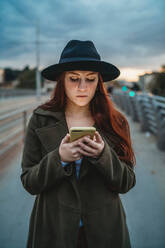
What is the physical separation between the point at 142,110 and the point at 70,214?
6946mm

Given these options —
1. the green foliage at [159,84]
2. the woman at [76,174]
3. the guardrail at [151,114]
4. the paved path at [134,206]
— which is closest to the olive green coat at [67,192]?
the woman at [76,174]

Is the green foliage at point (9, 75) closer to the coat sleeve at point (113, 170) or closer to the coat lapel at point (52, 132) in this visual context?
the coat lapel at point (52, 132)

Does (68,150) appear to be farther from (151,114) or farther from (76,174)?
(151,114)

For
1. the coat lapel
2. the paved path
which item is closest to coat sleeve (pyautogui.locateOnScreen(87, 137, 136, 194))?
the coat lapel

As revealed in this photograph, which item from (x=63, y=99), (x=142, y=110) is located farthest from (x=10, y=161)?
(x=142, y=110)

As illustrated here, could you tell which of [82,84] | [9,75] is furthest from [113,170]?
[9,75]

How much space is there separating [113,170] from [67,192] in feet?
1.04

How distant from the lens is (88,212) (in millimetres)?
1331

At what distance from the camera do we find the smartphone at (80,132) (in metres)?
1.03

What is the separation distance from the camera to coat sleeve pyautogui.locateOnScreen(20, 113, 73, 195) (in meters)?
1.22

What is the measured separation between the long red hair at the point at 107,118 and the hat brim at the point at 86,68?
6 cm

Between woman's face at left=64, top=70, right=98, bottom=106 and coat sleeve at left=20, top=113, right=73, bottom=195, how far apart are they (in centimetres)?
32

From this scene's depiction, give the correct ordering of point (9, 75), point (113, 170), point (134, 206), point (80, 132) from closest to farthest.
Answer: point (80, 132) < point (113, 170) < point (134, 206) < point (9, 75)

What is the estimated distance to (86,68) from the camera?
1.34 m
